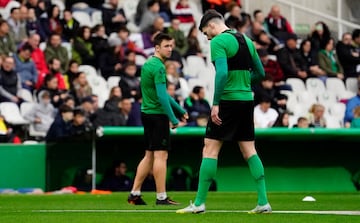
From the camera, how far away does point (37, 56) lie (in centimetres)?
2372

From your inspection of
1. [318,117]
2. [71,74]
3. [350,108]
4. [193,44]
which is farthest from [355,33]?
[71,74]

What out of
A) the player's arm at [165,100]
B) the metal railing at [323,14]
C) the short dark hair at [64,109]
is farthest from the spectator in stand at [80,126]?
the metal railing at [323,14]

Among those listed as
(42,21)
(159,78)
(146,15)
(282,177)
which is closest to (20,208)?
(159,78)

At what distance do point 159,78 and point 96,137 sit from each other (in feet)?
22.3

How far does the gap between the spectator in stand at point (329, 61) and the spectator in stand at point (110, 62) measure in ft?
18.8

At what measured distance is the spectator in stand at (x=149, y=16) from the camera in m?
26.4


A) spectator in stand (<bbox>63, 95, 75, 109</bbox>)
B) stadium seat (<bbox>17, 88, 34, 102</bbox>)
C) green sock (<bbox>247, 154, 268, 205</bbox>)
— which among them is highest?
stadium seat (<bbox>17, 88, 34, 102</bbox>)

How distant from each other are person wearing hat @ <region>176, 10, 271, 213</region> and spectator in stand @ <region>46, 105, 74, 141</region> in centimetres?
906

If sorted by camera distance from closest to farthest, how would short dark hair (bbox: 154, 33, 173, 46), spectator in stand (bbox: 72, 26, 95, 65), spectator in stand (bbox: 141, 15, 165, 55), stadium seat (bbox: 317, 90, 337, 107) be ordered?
short dark hair (bbox: 154, 33, 173, 46), spectator in stand (bbox: 72, 26, 95, 65), spectator in stand (bbox: 141, 15, 165, 55), stadium seat (bbox: 317, 90, 337, 107)

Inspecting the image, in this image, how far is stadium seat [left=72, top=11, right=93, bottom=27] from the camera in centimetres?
2595

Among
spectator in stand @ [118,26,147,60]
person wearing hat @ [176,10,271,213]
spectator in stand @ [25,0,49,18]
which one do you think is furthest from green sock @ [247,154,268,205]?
spectator in stand @ [25,0,49,18]

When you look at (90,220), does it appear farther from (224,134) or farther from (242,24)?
(242,24)

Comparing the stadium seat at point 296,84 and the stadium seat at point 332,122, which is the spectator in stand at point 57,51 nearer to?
the stadium seat at point 296,84

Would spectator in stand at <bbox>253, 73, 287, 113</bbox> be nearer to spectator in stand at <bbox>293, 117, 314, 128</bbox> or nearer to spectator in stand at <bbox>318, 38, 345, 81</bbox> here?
spectator in stand at <bbox>293, 117, 314, 128</bbox>
